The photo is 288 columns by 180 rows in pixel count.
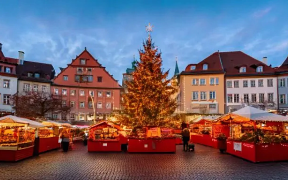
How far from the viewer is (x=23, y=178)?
11547mm

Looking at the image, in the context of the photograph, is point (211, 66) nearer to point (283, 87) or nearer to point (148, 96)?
point (283, 87)

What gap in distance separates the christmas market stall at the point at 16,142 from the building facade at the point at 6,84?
33.4m

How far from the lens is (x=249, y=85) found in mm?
55750

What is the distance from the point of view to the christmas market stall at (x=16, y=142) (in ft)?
54.6

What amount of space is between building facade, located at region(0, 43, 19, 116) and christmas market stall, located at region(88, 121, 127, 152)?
33.5m

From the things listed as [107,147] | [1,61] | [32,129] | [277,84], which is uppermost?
[1,61]

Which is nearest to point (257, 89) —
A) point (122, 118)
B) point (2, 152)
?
point (122, 118)

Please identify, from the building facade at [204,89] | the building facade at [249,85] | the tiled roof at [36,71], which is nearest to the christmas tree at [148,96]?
the building facade at [204,89]

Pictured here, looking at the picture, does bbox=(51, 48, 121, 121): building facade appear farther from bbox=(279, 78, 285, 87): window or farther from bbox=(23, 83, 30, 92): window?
bbox=(279, 78, 285, 87): window

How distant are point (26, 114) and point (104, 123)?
21239 mm

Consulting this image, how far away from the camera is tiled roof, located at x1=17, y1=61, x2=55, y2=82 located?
58.5m

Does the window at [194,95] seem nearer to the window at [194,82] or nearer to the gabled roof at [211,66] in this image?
the window at [194,82]

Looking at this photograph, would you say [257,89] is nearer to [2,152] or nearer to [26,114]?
[26,114]

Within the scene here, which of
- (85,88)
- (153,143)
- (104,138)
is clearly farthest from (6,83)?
(153,143)
